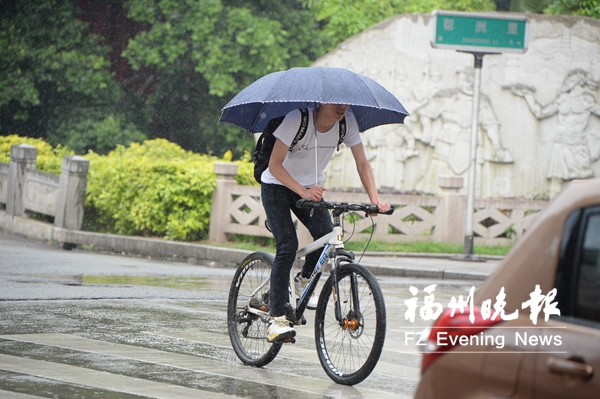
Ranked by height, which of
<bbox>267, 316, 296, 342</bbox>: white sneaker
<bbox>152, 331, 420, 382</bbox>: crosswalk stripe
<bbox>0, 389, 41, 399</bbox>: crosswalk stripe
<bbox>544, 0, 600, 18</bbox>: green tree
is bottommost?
<bbox>0, 389, 41, 399</bbox>: crosswalk stripe

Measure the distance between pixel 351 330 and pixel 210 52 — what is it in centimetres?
2446

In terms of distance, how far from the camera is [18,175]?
1952cm

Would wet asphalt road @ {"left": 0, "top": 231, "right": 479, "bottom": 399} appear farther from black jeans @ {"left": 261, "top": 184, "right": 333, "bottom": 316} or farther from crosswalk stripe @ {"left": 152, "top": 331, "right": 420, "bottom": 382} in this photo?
black jeans @ {"left": 261, "top": 184, "right": 333, "bottom": 316}

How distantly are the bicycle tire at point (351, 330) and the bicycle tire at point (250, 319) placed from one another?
1.60 feet

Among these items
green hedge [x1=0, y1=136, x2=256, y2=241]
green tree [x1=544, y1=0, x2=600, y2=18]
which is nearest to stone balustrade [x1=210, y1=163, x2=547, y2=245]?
green hedge [x1=0, y1=136, x2=256, y2=241]

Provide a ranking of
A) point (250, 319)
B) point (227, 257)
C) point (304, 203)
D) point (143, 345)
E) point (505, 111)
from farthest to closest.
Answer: point (505, 111) < point (227, 257) < point (143, 345) < point (250, 319) < point (304, 203)

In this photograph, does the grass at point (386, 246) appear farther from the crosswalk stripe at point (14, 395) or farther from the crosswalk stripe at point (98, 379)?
the crosswalk stripe at point (14, 395)

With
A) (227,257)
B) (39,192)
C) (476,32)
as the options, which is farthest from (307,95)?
(39,192)

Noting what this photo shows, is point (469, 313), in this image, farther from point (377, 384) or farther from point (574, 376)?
point (377, 384)

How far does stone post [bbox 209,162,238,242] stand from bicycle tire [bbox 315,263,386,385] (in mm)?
10901

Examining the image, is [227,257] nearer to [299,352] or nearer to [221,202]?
[221,202]

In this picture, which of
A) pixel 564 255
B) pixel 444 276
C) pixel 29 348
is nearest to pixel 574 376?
pixel 564 255

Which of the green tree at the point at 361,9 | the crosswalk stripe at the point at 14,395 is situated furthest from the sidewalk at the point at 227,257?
the green tree at the point at 361,9

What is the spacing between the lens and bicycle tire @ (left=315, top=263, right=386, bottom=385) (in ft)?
18.9
